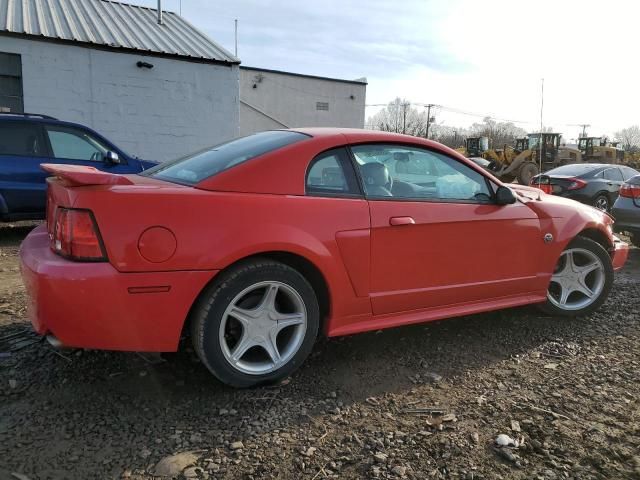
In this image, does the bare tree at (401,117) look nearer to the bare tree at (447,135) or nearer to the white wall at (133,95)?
the bare tree at (447,135)

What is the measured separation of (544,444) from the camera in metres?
2.44

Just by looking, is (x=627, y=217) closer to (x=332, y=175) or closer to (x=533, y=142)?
(x=332, y=175)

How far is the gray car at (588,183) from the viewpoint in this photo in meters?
11.9

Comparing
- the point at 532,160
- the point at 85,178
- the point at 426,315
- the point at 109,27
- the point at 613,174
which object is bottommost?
the point at 426,315

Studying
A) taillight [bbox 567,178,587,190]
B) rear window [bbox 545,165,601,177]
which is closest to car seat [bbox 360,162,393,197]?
taillight [bbox 567,178,587,190]

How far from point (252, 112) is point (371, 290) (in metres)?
17.7

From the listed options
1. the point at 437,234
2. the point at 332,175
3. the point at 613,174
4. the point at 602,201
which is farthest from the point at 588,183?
the point at 332,175

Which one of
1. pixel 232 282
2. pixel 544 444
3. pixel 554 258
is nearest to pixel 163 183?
pixel 232 282

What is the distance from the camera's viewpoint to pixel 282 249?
2756 millimetres

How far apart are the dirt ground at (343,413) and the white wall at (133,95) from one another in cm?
946

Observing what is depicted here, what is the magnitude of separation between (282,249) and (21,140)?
577 cm

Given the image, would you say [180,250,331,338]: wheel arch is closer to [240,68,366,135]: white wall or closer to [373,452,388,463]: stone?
[373,452,388,463]: stone

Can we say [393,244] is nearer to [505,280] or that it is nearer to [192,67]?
[505,280]

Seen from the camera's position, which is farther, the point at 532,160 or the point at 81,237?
the point at 532,160
